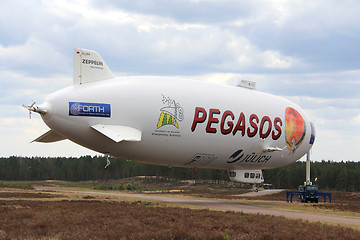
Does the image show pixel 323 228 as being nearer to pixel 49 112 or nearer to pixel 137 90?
pixel 137 90

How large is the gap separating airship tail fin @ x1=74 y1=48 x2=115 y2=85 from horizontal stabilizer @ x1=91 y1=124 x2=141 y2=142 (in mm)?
4082

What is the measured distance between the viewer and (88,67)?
33.4 meters

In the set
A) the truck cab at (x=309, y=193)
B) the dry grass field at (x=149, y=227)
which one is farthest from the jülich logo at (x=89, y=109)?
the truck cab at (x=309, y=193)

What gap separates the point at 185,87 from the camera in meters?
36.0

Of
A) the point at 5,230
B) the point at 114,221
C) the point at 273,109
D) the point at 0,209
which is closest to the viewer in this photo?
the point at 5,230

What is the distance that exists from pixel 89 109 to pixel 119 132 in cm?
269

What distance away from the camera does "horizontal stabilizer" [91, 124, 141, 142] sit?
31.3 meters

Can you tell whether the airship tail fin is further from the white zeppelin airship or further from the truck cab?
the truck cab

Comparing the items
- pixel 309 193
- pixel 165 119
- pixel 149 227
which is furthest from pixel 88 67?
pixel 309 193

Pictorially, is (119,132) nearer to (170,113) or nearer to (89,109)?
(89,109)

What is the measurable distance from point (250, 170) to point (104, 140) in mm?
17494

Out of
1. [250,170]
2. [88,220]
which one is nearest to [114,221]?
[88,220]

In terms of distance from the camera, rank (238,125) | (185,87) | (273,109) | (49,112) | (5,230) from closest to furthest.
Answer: (5,230) < (49,112) < (185,87) < (238,125) < (273,109)

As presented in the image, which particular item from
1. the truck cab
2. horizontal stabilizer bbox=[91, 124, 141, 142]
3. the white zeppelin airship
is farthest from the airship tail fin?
the truck cab
